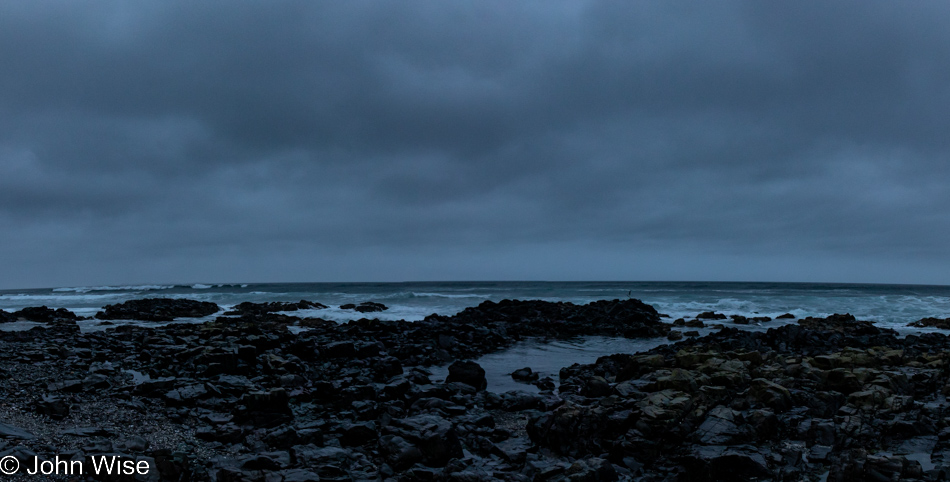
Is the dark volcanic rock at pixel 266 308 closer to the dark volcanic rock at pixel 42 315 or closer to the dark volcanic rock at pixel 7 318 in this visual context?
the dark volcanic rock at pixel 42 315

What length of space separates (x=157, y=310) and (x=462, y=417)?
111 ft

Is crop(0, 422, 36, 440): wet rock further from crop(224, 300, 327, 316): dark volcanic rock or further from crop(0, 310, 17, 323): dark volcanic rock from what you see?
crop(0, 310, 17, 323): dark volcanic rock

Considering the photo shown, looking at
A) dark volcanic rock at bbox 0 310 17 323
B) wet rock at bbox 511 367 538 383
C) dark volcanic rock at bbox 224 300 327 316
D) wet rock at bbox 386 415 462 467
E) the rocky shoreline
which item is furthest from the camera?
dark volcanic rock at bbox 224 300 327 316

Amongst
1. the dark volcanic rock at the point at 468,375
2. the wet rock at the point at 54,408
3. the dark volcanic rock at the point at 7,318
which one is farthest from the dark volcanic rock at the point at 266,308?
the wet rock at the point at 54,408

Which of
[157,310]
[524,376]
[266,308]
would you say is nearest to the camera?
[524,376]

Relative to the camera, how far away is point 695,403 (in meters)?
9.52

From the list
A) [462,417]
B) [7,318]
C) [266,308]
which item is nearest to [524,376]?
[462,417]

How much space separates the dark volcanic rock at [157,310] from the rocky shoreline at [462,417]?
17.9 meters

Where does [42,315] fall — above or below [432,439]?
below

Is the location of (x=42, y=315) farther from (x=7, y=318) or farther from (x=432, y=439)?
(x=432, y=439)

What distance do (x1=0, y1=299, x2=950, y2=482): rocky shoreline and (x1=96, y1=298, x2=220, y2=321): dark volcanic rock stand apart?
704 inches

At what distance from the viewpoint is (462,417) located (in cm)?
981

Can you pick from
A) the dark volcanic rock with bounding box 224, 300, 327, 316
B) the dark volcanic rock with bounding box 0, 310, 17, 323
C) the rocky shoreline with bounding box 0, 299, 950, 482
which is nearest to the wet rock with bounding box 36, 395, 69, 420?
the rocky shoreline with bounding box 0, 299, 950, 482

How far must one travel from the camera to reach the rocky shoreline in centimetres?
706
